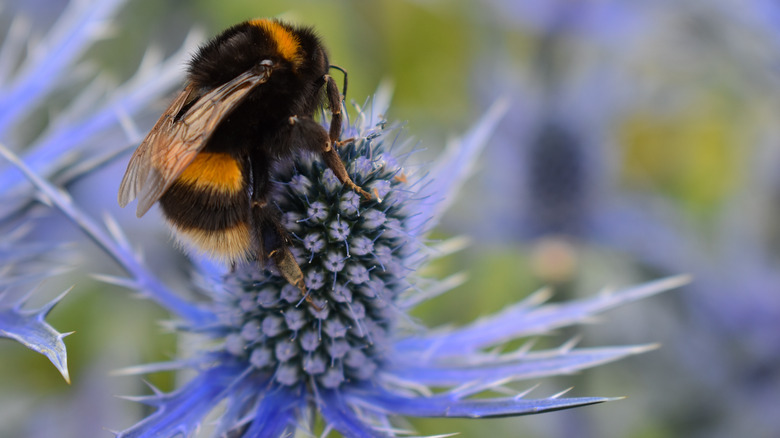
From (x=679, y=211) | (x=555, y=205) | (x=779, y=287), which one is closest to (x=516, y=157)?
(x=555, y=205)

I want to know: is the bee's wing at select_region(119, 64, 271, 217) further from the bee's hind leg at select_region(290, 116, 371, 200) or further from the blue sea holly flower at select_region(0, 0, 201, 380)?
the blue sea holly flower at select_region(0, 0, 201, 380)

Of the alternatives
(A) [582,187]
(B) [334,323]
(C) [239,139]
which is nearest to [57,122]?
(C) [239,139]

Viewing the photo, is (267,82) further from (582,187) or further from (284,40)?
(582,187)

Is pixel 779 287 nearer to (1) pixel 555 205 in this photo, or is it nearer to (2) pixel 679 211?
(2) pixel 679 211

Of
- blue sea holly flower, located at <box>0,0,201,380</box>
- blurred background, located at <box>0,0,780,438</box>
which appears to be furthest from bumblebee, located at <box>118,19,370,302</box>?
blurred background, located at <box>0,0,780,438</box>

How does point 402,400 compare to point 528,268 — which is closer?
point 402,400

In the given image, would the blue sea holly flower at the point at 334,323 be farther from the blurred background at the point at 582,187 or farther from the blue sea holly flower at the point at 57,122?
the blurred background at the point at 582,187
